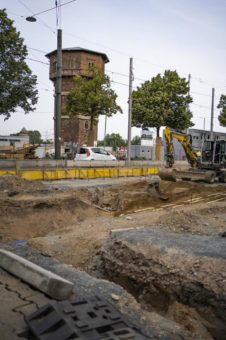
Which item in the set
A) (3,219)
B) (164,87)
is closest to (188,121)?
(164,87)

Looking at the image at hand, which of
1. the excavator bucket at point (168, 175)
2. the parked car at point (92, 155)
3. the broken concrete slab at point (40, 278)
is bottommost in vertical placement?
the broken concrete slab at point (40, 278)

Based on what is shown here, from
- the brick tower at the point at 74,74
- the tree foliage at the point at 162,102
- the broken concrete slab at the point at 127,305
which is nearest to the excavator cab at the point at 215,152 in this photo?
the broken concrete slab at the point at 127,305

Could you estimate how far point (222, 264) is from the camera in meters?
6.09

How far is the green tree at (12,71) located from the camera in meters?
28.7

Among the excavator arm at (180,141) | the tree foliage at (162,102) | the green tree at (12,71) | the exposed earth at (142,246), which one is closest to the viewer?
the exposed earth at (142,246)

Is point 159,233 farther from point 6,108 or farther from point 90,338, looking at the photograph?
point 6,108

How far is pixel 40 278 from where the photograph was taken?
5.15 meters

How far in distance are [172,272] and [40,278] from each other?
2.27m

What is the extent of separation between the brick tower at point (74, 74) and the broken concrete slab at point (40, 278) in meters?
47.2

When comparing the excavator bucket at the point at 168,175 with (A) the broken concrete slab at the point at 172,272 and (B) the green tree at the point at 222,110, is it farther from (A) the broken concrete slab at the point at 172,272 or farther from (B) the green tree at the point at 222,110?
(B) the green tree at the point at 222,110

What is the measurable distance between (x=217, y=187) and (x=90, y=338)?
55.0ft

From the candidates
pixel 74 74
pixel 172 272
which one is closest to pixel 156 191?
pixel 172 272

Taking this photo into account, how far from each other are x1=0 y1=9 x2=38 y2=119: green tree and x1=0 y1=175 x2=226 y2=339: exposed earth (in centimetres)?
1603

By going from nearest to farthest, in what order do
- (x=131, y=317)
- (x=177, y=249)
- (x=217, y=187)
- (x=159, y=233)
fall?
(x=131, y=317) → (x=177, y=249) → (x=159, y=233) → (x=217, y=187)
